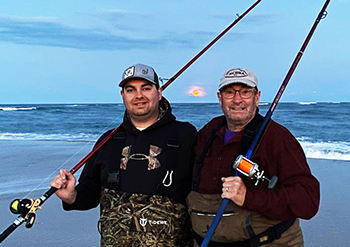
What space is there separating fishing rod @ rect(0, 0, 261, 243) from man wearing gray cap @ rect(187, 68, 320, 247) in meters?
0.85

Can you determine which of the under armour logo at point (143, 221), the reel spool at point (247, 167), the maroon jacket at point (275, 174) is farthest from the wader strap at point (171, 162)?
the reel spool at point (247, 167)

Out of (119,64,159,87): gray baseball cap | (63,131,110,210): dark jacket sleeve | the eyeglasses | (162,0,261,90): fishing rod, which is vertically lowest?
(63,131,110,210): dark jacket sleeve

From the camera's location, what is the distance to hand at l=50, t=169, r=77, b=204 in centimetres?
294

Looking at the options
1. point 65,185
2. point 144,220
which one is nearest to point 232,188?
point 144,220

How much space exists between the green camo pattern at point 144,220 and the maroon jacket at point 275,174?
0.36m

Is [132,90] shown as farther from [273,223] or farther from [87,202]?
[273,223]

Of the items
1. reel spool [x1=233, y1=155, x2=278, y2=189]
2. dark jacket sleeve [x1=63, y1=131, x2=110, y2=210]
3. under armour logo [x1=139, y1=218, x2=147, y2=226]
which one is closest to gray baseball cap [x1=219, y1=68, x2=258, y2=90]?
reel spool [x1=233, y1=155, x2=278, y2=189]

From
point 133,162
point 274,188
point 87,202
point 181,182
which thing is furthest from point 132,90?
point 274,188

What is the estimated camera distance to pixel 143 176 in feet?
9.70

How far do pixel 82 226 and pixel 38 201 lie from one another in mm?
2810

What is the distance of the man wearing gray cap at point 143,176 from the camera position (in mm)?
2895

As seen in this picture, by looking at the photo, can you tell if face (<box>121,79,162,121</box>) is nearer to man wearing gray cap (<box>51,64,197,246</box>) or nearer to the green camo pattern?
man wearing gray cap (<box>51,64,197,246</box>)

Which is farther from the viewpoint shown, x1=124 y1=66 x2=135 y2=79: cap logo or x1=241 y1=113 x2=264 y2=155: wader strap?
x1=124 y1=66 x2=135 y2=79: cap logo

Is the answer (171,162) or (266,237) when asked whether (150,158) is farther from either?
(266,237)
